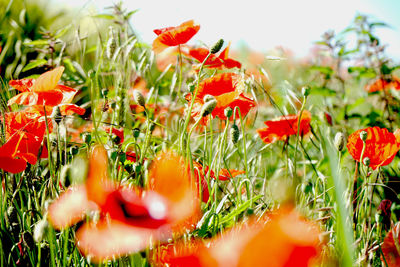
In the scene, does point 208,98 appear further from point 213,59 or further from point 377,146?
point 377,146

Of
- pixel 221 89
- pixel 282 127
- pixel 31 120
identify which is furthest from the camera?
pixel 282 127

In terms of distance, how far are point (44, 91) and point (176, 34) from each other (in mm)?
277

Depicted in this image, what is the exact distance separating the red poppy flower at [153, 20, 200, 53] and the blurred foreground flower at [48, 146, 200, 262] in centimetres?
38

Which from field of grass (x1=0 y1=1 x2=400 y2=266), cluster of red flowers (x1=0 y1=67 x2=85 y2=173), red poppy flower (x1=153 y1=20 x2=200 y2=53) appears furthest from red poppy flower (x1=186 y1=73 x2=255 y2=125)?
cluster of red flowers (x1=0 y1=67 x2=85 y2=173)

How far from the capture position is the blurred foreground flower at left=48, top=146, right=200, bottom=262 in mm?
449

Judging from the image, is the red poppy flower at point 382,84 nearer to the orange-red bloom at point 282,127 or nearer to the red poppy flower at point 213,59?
the orange-red bloom at point 282,127

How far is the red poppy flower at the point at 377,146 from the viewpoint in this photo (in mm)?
810

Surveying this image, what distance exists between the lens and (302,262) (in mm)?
290

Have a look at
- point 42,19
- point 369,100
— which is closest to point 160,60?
point 369,100

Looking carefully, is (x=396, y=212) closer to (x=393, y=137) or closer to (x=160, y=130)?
(x=393, y=137)

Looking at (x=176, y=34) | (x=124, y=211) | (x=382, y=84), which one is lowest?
(x=382, y=84)

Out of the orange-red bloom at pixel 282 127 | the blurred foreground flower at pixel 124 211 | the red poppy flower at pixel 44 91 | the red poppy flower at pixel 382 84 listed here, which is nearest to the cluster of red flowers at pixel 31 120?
the red poppy flower at pixel 44 91

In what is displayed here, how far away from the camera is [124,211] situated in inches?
18.4

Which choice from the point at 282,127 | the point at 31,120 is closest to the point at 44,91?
the point at 31,120
